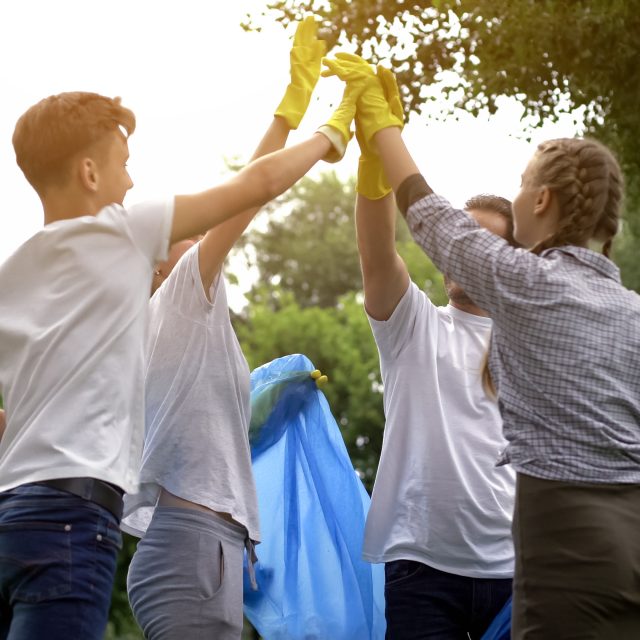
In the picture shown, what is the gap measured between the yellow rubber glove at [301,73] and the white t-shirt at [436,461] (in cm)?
58

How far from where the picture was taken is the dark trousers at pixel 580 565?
7.26 feet

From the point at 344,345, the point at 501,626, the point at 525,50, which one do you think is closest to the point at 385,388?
the point at 501,626

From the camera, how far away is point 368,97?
3029mm

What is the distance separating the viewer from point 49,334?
95.7 inches

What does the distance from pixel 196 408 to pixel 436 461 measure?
0.65 metres

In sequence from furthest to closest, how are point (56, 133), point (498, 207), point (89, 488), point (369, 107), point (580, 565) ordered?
point (498, 207) < point (369, 107) < point (56, 133) < point (89, 488) < point (580, 565)

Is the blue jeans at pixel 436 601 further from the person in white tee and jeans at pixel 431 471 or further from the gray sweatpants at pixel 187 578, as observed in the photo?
the gray sweatpants at pixel 187 578

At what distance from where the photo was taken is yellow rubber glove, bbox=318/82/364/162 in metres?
2.95

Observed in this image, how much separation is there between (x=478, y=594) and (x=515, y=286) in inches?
39.5

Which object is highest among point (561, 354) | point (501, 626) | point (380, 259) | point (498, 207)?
point (498, 207)

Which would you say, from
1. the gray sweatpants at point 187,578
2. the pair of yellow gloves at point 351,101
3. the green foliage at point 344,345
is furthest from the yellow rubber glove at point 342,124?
the green foliage at point 344,345

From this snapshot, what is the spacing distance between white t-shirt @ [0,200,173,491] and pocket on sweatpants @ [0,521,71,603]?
101 mm

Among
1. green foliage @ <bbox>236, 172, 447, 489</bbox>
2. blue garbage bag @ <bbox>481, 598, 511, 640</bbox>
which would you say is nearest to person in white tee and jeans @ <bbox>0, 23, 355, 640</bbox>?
blue garbage bag @ <bbox>481, 598, 511, 640</bbox>

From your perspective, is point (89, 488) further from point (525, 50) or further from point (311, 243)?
point (311, 243)
